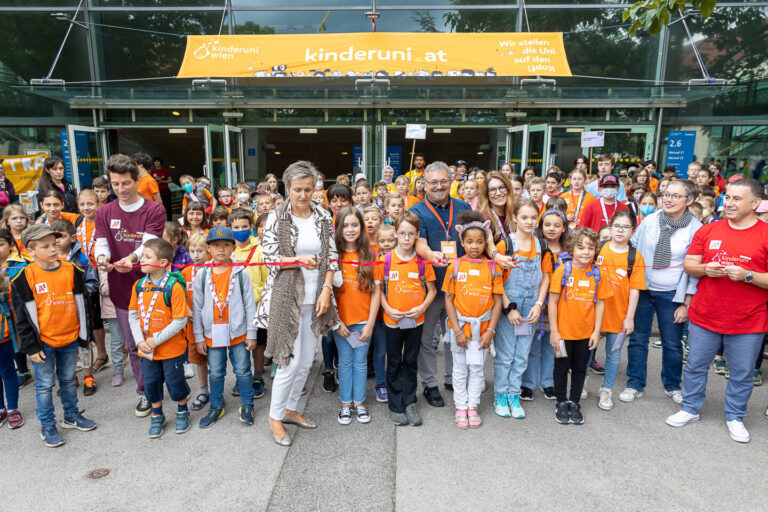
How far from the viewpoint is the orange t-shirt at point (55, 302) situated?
3668 millimetres

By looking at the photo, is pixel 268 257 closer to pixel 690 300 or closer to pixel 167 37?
pixel 690 300

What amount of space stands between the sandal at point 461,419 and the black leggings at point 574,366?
83 cm

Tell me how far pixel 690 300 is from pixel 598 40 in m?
11.7

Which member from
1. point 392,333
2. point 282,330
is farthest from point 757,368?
point 282,330

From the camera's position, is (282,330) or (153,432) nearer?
(282,330)

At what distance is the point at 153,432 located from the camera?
371 cm

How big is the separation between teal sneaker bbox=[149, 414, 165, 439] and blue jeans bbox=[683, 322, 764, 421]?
428cm

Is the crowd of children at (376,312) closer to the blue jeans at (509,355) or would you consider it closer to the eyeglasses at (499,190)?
the blue jeans at (509,355)

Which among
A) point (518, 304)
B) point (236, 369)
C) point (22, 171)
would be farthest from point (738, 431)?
point (22, 171)

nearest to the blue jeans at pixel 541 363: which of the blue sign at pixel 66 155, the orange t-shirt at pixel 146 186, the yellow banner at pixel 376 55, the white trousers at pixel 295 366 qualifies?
the white trousers at pixel 295 366

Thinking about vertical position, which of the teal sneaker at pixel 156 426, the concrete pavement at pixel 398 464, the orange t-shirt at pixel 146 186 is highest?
the orange t-shirt at pixel 146 186

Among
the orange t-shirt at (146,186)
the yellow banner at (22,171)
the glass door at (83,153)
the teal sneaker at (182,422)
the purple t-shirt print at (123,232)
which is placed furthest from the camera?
the glass door at (83,153)

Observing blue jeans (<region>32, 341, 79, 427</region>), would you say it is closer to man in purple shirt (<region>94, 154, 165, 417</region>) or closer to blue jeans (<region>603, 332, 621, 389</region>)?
man in purple shirt (<region>94, 154, 165, 417</region>)

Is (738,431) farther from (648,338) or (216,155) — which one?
(216,155)
